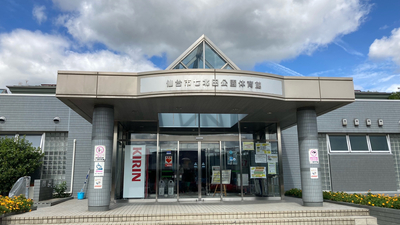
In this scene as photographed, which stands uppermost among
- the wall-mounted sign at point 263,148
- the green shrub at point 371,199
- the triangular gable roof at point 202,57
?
the triangular gable roof at point 202,57

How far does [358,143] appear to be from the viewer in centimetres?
1560

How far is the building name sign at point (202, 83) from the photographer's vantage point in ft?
26.9

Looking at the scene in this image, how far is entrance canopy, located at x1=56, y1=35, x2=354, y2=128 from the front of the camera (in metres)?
8.23

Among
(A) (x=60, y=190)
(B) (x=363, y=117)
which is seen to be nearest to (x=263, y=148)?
(B) (x=363, y=117)

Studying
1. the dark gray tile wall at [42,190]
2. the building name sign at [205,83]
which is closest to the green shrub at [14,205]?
the dark gray tile wall at [42,190]

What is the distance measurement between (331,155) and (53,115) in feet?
44.9

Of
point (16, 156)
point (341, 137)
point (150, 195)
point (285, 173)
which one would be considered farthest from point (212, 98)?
point (341, 137)

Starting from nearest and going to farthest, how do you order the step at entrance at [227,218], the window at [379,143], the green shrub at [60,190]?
1. the step at entrance at [227,218]
2. the green shrub at [60,190]
3. the window at [379,143]

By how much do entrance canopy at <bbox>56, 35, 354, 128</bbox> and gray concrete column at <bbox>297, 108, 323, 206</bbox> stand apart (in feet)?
1.32

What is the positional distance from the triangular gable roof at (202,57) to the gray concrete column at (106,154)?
11.0 feet

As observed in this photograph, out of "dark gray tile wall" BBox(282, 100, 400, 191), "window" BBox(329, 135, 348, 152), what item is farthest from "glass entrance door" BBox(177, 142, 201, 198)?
"window" BBox(329, 135, 348, 152)

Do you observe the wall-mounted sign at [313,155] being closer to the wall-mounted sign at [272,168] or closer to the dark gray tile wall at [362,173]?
the wall-mounted sign at [272,168]

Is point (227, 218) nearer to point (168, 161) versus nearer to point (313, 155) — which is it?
point (313, 155)

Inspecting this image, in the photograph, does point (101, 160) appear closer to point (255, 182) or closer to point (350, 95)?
point (255, 182)
